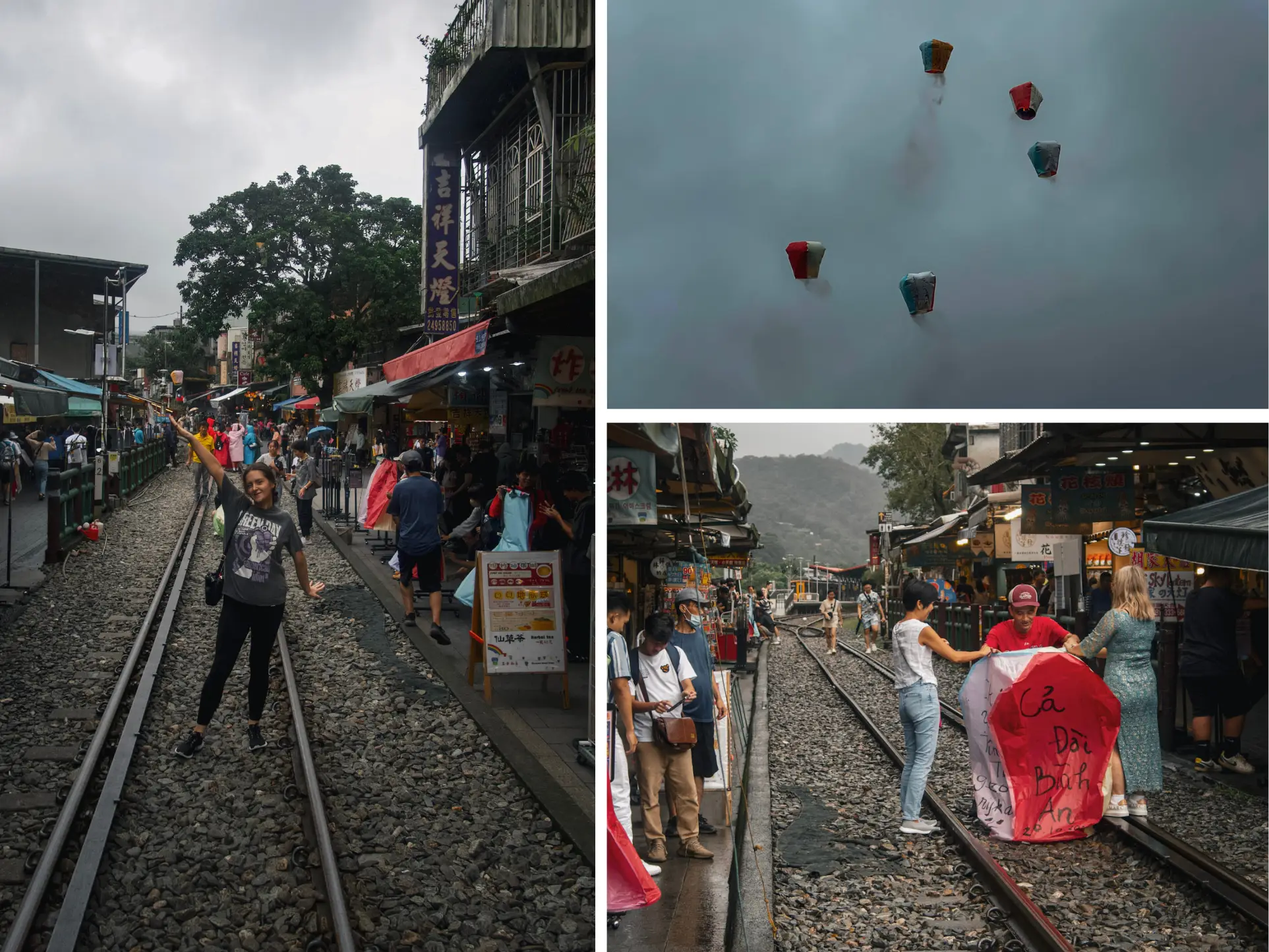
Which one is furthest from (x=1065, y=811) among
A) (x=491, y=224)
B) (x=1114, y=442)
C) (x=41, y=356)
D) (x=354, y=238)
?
(x=41, y=356)

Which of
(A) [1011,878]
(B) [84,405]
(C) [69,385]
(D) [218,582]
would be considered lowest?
(A) [1011,878]

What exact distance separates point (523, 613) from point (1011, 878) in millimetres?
4160

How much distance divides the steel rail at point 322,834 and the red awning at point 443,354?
2.94 metres

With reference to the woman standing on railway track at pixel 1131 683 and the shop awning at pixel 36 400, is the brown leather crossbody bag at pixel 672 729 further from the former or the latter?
the shop awning at pixel 36 400

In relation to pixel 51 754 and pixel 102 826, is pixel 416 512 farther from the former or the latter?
pixel 102 826

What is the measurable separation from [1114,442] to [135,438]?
27.4m

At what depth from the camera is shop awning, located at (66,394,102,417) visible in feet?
58.7

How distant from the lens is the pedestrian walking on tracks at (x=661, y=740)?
4016 mm

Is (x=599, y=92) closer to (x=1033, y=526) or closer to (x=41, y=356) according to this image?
(x=1033, y=526)

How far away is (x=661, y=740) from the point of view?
159 inches

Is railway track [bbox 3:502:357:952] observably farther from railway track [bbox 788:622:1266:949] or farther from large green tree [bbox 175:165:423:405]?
large green tree [bbox 175:165:423:405]

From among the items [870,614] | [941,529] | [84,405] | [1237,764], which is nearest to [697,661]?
[870,614]

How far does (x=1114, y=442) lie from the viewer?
3.80 meters

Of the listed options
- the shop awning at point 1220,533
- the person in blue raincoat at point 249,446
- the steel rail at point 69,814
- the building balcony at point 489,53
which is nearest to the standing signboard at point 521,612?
the steel rail at point 69,814
